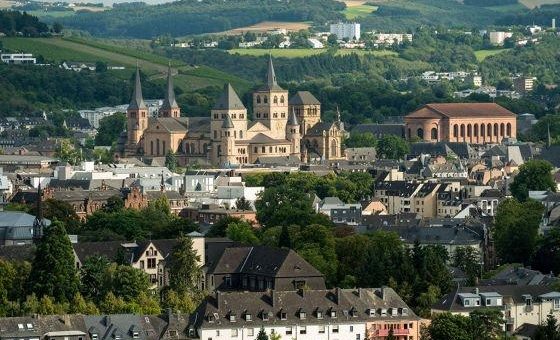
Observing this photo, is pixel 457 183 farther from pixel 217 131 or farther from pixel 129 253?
pixel 129 253

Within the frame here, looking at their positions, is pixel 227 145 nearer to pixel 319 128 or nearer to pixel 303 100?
pixel 319 128

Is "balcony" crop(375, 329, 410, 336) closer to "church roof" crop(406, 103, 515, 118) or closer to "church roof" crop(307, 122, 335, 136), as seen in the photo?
"church roof" crop(307, 122, 335, 136)

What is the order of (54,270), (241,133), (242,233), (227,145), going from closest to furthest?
(54,270) < (242,233) < (227,145) < (241,133)

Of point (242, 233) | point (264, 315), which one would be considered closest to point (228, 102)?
point (242, 233)

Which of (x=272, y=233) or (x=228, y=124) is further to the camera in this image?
(x=228, y=124)

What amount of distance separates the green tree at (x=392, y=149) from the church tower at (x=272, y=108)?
8553 mm

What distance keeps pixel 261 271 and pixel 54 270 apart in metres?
7.68

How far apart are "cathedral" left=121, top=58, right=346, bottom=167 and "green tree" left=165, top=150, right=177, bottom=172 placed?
3.84 feet

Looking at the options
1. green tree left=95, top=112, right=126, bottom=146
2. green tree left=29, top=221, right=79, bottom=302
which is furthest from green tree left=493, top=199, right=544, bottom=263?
green tree left=95, top=112, right=126, bottom=146

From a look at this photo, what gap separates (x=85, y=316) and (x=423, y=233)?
3238cm

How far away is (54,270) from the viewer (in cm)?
7606

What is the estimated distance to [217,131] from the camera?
150 metres

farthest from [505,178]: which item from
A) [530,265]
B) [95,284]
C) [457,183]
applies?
[95,284]

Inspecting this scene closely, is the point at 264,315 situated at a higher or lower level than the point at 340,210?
higher
